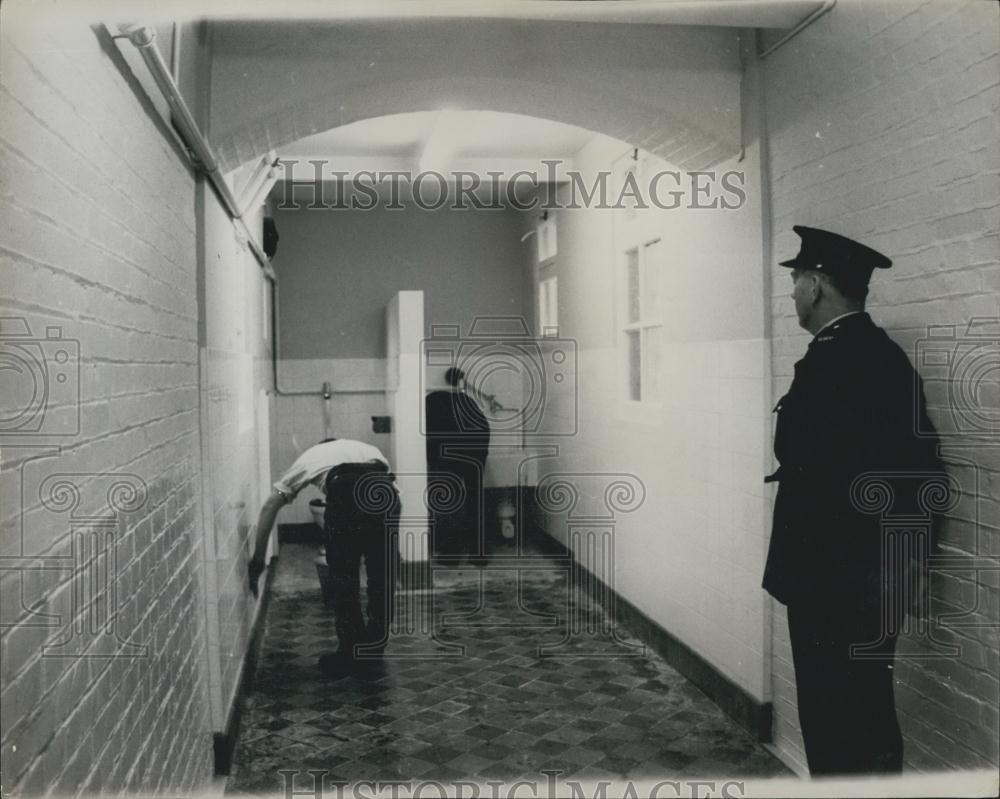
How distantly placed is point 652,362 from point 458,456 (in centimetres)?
313

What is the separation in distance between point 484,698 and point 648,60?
2.94 m

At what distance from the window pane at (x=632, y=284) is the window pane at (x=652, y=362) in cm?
32

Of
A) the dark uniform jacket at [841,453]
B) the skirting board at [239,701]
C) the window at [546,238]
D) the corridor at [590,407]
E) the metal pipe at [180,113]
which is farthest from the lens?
the window at [546,238]

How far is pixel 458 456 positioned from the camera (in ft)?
27.0

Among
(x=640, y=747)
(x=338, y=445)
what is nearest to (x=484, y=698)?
(x=640, y=747)

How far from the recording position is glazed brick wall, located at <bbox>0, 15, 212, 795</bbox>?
1541 millimetres

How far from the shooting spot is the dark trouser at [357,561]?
468cm

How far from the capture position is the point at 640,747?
3.87 metres

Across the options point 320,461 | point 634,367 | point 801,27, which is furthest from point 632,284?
point 801,27

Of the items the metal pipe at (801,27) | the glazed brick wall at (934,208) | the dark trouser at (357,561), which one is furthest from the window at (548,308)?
the glazed brick wall at (934,208)

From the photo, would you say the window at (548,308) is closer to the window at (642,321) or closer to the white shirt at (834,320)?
the window at (642,321)

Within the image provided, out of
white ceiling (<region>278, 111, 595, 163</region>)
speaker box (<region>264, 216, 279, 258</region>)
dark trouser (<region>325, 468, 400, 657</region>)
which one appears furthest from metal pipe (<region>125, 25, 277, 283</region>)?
speaker box (<region>264, 216, 279, 258</region>)

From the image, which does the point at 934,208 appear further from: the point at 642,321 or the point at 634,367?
the point at 634,367

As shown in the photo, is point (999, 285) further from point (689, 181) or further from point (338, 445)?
point (338, 445)
